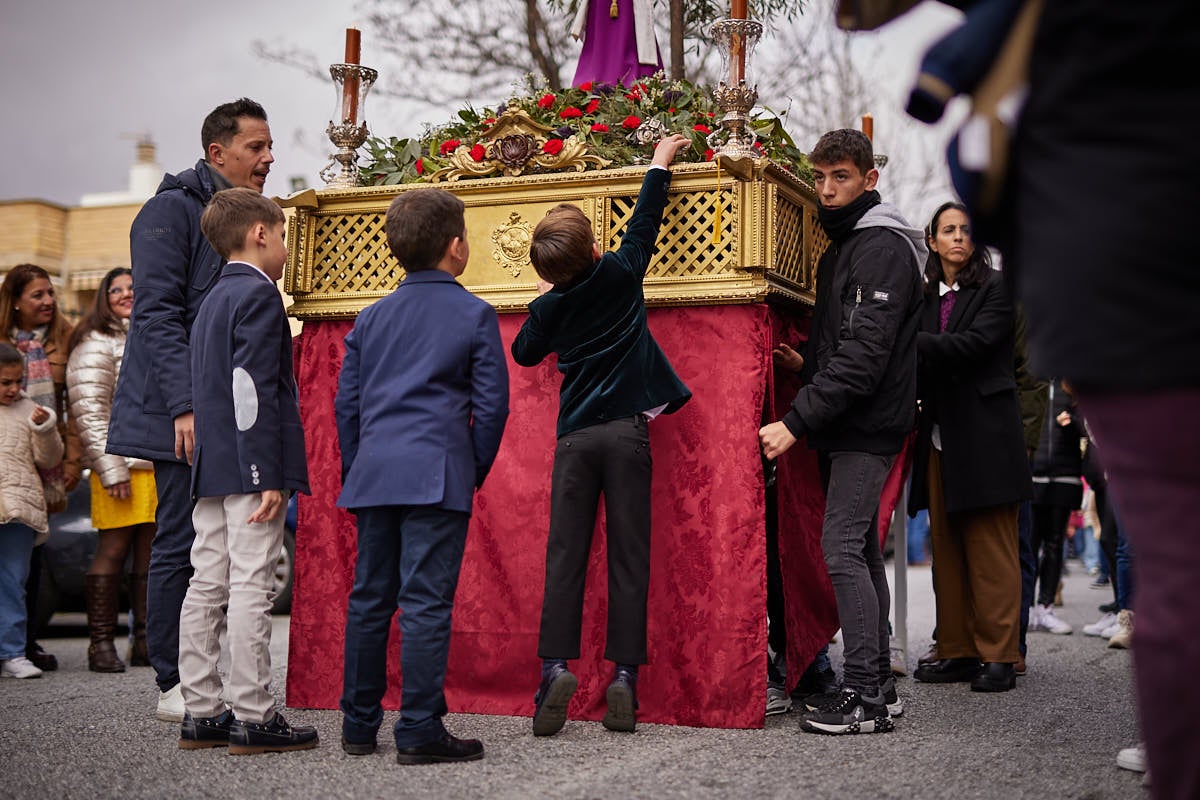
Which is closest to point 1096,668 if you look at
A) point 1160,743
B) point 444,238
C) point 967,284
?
point 967,284

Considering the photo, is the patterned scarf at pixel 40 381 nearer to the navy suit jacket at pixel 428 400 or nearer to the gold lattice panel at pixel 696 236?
the navy suit jacket at pixel 428 400

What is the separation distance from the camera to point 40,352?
582cm

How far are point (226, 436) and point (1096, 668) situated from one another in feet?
13.4

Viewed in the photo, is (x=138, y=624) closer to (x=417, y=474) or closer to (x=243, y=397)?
(x=243, y=397)

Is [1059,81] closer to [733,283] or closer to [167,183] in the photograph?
[733,283]

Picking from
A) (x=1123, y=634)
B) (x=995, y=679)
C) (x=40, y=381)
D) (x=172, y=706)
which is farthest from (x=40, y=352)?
(x=1123, y=634)

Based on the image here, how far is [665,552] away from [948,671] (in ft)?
5.80

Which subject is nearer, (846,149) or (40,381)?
(846,149)

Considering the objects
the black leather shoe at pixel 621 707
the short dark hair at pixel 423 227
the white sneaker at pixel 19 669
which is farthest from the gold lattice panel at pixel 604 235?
the white sneaker at pixel 19 669

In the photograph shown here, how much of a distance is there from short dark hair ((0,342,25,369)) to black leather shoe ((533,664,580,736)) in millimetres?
3462

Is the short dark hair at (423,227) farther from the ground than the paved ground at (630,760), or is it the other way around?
the short dark hair at (423,227)

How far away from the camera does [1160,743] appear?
1.45m

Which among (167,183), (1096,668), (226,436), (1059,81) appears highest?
(167,183)

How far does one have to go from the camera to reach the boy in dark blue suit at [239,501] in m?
3.34
